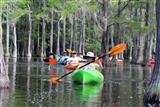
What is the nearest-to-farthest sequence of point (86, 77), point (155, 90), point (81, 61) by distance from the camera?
point (155, 90) → point (86, 77) → point (81, 61)

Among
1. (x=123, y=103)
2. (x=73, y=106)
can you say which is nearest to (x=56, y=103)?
(x=73, y=106)

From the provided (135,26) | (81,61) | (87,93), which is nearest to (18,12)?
(135,26)

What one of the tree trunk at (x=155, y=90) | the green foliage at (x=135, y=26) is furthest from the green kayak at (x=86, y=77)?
the green foliage at (x=135, y=26)

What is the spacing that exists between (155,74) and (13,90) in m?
5.91

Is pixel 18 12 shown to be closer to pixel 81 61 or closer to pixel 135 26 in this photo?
pixel 135 26

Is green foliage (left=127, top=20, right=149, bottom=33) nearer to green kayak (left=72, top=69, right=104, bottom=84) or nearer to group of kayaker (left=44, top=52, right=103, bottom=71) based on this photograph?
group of kayaker (left=44, top=52, right=103, bottom=71)

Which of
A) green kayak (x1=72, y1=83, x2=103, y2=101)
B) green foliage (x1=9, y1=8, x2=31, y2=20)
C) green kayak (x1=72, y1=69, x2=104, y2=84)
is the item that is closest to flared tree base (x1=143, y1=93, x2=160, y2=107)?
green kayak (x1=72, y1=83, x2=103, y2=101)

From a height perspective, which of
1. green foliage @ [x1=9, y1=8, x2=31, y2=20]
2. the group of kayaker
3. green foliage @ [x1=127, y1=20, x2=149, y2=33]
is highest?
green foliage @ [x1=9, y1=8, x2=31, y2=20]

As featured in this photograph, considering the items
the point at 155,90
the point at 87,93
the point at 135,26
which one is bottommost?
the point at 87,93

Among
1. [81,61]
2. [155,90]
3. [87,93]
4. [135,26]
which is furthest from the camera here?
[135,26]

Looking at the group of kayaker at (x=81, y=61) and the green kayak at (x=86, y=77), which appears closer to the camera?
the green kayak at (x=86, y=77)

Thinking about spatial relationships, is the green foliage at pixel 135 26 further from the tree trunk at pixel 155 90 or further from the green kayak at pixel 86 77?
the tree trunk at pixel 155 90

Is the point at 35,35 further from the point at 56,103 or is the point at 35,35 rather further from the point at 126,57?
the point at 56,103

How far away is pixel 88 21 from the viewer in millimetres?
74500
